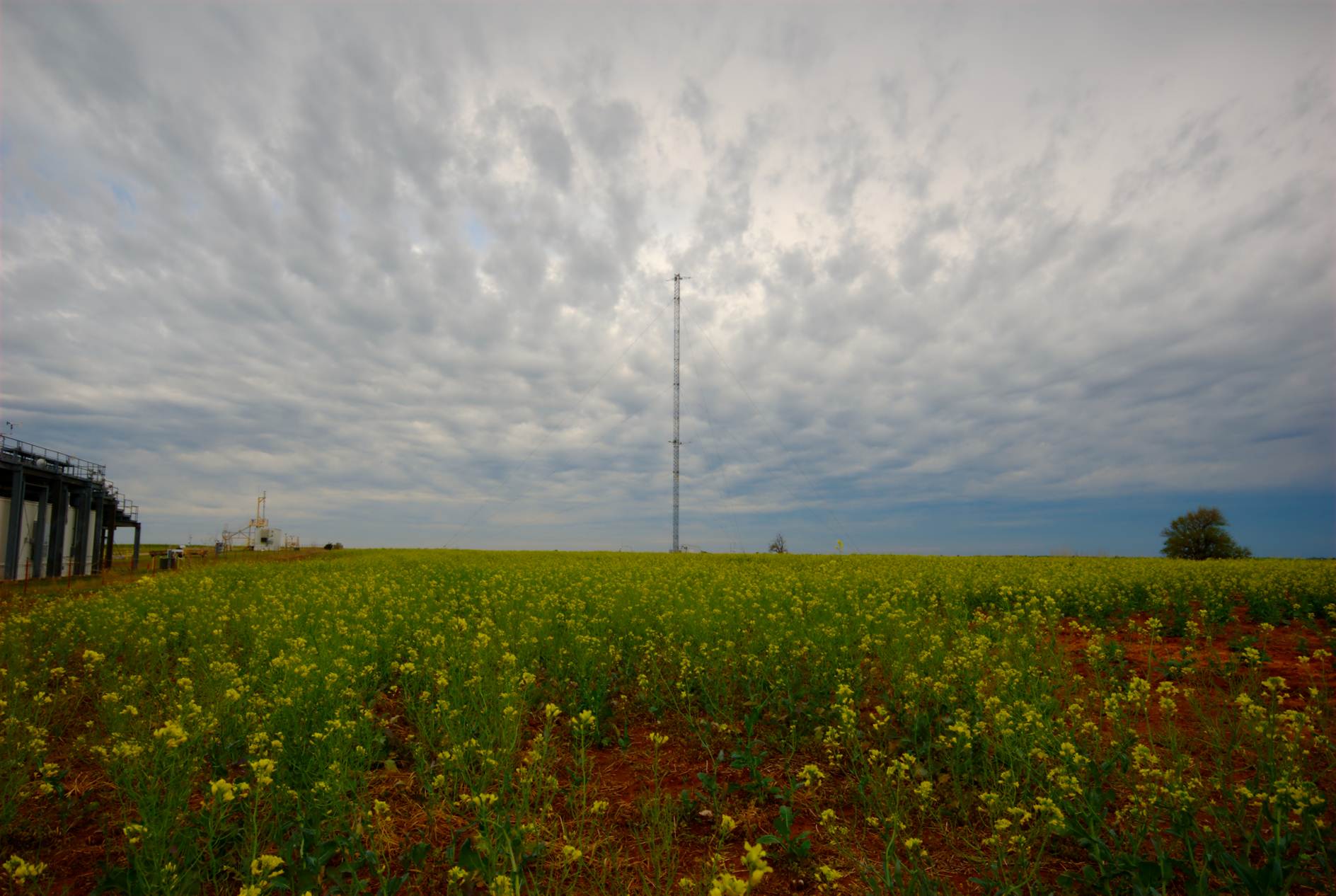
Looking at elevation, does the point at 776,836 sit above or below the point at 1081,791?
below

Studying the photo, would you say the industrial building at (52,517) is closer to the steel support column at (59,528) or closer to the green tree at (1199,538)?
the steel support column at (59,528)

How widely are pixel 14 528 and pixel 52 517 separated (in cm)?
667

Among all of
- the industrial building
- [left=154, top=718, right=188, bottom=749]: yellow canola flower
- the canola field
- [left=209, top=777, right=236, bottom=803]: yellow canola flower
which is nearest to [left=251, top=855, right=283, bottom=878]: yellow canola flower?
the canola field

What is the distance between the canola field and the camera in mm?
3604

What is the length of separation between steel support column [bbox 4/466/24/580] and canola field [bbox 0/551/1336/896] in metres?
30.4

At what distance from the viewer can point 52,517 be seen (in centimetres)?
3538

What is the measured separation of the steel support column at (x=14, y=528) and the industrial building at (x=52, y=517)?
0.02m

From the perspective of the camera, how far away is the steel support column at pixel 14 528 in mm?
29469

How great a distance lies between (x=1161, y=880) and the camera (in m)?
3.18

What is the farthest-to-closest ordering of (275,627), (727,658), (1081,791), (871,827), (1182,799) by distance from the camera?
(275,627), (727,658), (871,827), (1081,791), (1182,799)

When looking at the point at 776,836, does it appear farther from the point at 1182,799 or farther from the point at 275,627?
the point at 275,627

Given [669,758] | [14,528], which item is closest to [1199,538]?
Answer: [669,758]

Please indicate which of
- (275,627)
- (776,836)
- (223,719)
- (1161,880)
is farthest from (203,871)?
(1161,880)

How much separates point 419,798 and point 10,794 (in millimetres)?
2867
